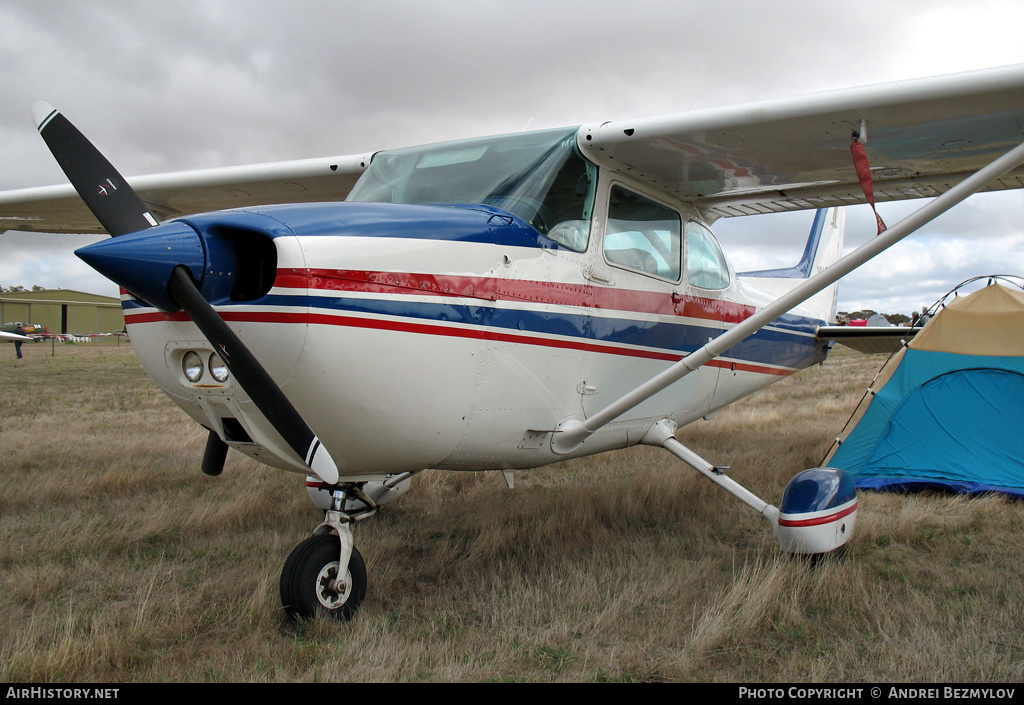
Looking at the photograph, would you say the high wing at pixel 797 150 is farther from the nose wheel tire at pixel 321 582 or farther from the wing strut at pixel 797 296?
the nose wheel tire at pixel 321 582

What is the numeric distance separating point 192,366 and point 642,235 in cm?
278

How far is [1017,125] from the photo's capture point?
3805 millimetres

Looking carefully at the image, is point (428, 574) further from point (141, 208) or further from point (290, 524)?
point (141, 208)

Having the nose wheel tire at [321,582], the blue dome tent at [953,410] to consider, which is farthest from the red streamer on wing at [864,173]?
the nose wheel tire at [321,582]

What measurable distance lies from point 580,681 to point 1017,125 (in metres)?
3.84

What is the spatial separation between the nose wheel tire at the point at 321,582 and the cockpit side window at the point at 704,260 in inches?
114

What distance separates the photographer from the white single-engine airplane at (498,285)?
259cm

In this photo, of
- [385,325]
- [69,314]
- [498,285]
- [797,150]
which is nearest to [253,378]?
[385,325]

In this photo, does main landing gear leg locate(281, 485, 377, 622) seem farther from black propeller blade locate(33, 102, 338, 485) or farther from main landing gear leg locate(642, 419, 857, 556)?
main landing gear leg locate(642, 419, 857, 556)

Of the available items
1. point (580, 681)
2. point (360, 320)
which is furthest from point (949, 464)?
point (360, 320)

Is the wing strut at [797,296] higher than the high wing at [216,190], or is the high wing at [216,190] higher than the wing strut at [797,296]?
the high wing at [216,190]

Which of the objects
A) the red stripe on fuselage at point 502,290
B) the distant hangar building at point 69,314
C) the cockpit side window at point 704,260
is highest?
the cockpit side window at point 704,260

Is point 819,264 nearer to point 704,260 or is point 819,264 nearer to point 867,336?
point 867,336

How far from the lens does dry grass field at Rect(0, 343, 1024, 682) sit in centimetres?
278
